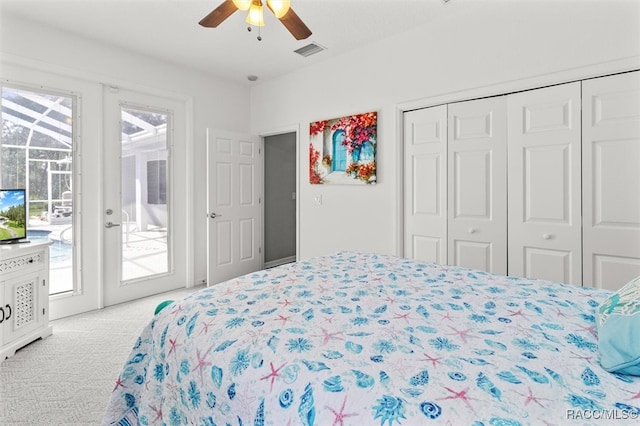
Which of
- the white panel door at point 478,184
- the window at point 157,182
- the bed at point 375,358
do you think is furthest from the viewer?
the window at point 157,182

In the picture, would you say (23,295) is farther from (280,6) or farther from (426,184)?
(426,184)

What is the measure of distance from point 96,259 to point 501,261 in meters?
3.83

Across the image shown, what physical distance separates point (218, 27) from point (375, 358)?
10.7 feet

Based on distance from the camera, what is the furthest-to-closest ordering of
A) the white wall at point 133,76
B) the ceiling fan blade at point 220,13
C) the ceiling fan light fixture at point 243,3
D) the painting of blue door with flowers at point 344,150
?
1. the painting of blue door with flowers at point 344,150
2. the white wall at point 133,76
3. the ceiling fan blade at point 220,13
4. the ceiling fan light fixture at point 243,3

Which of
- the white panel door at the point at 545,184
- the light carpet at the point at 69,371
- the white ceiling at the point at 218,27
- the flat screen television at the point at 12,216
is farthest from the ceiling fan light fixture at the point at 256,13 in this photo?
the light carpet at the point at 69,371

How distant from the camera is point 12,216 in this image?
2678mm

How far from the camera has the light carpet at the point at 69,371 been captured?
6.15 ft

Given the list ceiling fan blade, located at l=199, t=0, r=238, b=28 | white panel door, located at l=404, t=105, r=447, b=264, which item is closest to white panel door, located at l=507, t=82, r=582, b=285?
white panel door, located at l=404, t=105, r=447, b=264

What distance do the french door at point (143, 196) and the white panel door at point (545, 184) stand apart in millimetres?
3528

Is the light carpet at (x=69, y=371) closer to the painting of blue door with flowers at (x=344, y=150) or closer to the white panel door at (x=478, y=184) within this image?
the painting of blue door with flowers at (x=344, y=150)

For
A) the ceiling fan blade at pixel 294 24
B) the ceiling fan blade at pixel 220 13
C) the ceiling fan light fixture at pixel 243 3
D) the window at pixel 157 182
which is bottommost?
the window at pixel 157 182

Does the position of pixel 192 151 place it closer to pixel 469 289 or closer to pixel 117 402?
pixel 117 402

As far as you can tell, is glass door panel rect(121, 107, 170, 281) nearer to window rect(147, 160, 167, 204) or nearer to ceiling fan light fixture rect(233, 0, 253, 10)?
window rect(147, 160, 167, 204)

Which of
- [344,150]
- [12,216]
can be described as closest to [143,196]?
[12,216]
